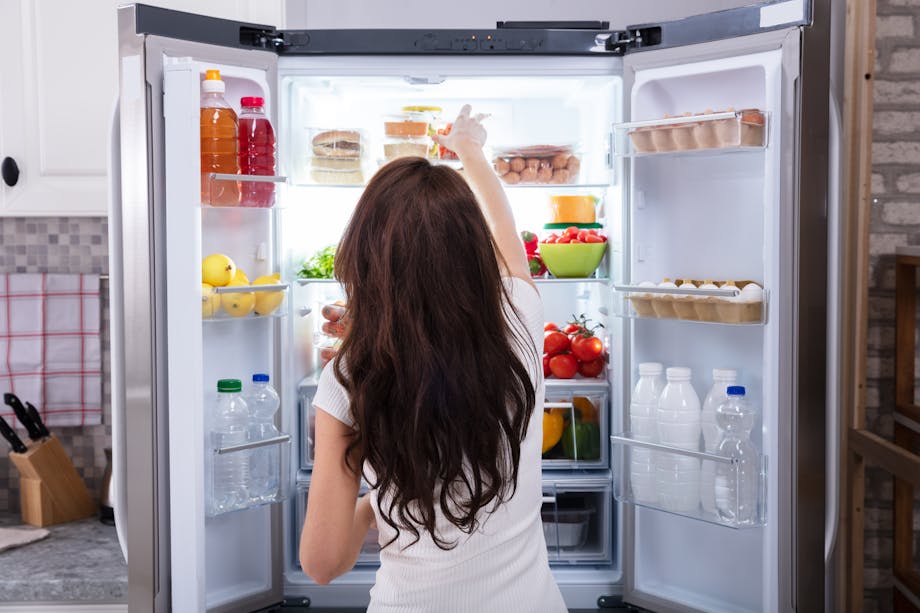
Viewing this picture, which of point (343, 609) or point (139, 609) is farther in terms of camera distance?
point (343, 609)

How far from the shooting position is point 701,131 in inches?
85.0

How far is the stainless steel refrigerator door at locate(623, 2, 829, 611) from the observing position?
6.66 feet

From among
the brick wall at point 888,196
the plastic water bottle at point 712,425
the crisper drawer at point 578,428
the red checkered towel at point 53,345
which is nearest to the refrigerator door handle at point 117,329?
the red checkered towel at point 53,345

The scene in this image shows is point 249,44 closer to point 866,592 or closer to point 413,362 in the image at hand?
point 413,362

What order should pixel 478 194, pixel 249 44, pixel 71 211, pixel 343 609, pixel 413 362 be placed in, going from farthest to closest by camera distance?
pixel 71 211, pixel 343 609, pixel 249 44, pixel 478 194, pixel 413 362

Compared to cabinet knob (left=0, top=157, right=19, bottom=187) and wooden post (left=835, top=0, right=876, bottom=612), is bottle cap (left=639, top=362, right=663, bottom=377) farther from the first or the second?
cabinet knob (left=0, top=157, right=19, bottom=187)

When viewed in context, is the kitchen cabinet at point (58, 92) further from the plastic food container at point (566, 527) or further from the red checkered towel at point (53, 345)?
the plastic food container at point (566, 527)

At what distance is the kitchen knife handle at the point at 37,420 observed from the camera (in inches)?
109

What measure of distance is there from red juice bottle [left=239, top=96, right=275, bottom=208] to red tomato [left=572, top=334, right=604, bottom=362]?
0.96 meters

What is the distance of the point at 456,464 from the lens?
3.98ft

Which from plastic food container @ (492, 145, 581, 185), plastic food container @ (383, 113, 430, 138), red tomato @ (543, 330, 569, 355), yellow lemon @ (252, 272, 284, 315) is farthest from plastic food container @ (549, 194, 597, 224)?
yellow lemon @ (252, 272, 284, 315)

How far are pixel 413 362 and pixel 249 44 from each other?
4.48ft

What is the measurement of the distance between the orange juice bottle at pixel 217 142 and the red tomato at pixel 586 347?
105cm

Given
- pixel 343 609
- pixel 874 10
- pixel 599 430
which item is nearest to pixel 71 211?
pixel 343 609
